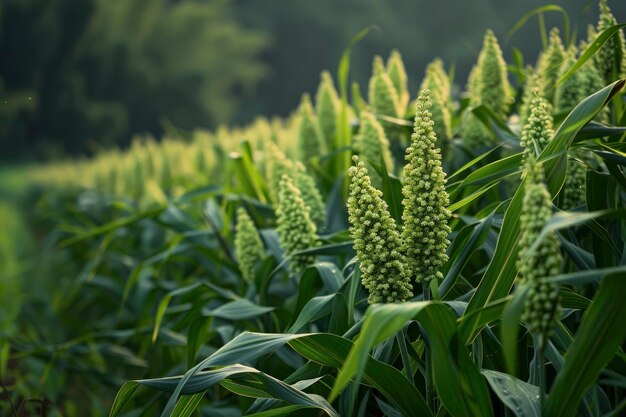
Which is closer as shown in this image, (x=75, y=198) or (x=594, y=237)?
(x=594, y=237)

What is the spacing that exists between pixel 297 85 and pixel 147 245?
2357 centimetres

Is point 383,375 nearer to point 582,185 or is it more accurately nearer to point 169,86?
point 582,185

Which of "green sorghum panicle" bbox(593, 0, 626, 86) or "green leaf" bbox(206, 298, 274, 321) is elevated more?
"green sorghum panicle" bbox(593, 0, 626, 86)

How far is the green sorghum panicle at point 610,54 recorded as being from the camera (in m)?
1.82

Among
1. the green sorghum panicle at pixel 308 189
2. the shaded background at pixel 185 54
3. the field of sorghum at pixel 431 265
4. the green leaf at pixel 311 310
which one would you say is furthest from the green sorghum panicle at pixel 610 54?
the shaded background at pixel 185 54

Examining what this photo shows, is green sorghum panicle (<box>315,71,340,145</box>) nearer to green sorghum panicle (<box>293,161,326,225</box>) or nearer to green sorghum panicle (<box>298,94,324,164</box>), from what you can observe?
green sorghum panicle (<box>298,94,324,164</box>)

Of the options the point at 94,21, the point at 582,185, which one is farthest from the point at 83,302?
the point at 94,21

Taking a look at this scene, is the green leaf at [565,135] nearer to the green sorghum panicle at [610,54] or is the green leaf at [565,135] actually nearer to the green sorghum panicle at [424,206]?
the green sorghum panicle at [424,206]

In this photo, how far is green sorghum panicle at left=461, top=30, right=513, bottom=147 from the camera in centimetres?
220

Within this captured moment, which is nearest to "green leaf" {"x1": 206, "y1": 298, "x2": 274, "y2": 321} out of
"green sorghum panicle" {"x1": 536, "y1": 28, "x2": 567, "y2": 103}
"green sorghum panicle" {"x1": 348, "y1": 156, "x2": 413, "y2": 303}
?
"green sorghum panicle" {"x1": 348, "y1": 156, "x2": 413, "y2": 303}

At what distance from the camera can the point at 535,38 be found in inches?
743

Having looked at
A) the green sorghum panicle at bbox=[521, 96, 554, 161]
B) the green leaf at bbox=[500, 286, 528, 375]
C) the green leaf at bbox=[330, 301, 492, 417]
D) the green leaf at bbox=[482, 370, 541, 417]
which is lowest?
the green leaf at bbox=[482, 370, 541, 417]

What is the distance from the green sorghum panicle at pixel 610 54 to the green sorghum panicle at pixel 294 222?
2.76 feet

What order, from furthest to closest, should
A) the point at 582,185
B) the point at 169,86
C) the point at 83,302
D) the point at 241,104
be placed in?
the point at 241,104, the point at 169,86, the point at 83,302, the point at 582,185
